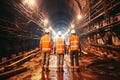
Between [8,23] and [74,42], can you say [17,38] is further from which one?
[74,42]

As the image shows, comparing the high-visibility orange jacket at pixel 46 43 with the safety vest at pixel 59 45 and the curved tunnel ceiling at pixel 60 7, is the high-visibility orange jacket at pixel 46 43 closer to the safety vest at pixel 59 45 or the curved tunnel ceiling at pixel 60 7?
the safety vest at pixel 59 45

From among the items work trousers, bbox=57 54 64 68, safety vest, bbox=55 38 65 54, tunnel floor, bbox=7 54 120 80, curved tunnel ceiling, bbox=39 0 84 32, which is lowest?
tunnel floor, bbox=7 54 120 80

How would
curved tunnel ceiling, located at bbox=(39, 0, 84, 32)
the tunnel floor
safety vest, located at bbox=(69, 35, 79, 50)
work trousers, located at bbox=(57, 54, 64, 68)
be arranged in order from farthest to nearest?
curved tunnel ceiling, located at bbox=(39, 0, 84, 32) → safety vest, located at bbox=(69, 35, 79, 50) → work trousers, located at bbox=(57, 54, 64, 68) → the tunnel floor

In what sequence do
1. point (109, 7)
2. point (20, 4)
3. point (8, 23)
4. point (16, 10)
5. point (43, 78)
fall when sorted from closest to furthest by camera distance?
point (43, 78)
point (109, 7)
point (8, 23)
point (16, 10)
point (20, 4)

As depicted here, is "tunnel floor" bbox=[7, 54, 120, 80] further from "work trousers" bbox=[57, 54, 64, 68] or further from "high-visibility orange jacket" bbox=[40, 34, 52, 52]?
"high-visibility orange jacket" bbox=[40, 34, 52, 52]

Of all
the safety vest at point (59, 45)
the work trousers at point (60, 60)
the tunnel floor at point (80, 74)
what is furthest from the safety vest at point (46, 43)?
the tunnel floor at point (80, 74)

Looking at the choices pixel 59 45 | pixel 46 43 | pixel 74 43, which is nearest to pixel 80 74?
pixel 74 43

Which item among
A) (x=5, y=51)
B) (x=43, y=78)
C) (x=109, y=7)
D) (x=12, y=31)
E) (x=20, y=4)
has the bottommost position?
(x=43, y=78)

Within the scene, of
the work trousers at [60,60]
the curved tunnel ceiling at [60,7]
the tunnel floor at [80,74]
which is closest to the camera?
the tunnel floor at [80,74]

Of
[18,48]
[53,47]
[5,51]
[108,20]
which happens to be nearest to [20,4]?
[18,48]

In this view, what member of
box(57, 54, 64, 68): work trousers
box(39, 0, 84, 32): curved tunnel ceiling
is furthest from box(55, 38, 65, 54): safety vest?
box(39, 0, 84, 32): curved tunnel ceiling

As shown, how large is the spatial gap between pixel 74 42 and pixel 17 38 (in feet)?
18.5

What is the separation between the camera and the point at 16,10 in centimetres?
1041

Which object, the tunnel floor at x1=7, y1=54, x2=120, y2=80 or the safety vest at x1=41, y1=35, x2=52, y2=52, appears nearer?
the tunnel floor at x1=7, y1=54, x2=120, y2=80
